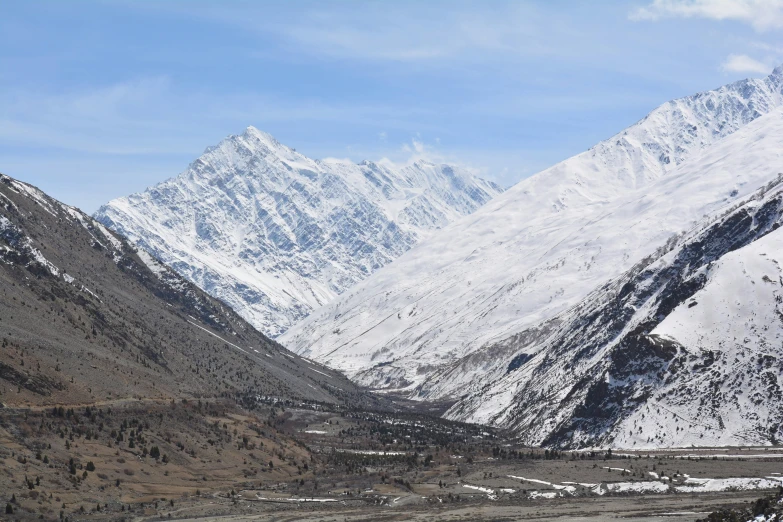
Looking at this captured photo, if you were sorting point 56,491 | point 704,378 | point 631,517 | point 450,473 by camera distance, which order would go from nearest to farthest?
point 631,517
point 56,491
point 450,473
point 704,378

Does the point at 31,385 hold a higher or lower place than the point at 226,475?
higher

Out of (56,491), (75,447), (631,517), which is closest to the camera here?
(631,517)

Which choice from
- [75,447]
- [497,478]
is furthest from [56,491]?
[497,478]

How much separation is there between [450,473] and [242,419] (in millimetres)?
48073

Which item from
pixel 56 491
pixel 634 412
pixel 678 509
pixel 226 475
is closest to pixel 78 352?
pixel 226 475

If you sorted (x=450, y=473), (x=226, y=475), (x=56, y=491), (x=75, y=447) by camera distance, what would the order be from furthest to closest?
(x=450, y=473) → (x=226, y=475) → (x=75, y=447) → (x=56, y=491)

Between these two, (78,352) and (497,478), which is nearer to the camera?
(497,478)

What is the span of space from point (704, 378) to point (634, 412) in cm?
1531

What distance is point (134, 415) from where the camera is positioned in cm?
16475

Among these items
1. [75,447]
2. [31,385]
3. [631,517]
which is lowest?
[631,517]

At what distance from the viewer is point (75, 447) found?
459 feet

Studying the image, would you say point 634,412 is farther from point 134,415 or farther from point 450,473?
point 134,415

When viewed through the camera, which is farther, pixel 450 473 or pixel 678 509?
pixel 450 473

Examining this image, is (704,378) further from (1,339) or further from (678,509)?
(1,339)
